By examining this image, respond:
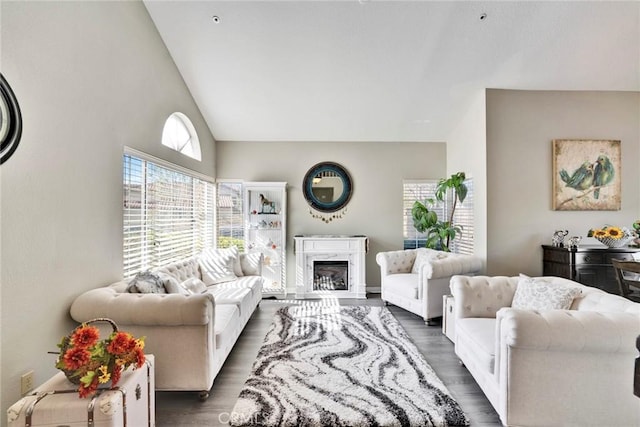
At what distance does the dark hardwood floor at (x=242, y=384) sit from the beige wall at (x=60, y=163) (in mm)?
882

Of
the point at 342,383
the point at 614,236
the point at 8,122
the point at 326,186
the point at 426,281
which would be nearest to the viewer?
the point at 8,122

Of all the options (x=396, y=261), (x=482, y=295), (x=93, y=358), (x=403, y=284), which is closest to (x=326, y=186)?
(x=396, y=261)

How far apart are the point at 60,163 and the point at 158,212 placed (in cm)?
140

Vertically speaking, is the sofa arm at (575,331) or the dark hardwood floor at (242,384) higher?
the sofa arm at (575,331)

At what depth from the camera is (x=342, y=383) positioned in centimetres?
241

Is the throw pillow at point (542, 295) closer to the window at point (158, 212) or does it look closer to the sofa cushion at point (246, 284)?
the sofa cushion at point (246, 284)

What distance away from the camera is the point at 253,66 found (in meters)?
3.68

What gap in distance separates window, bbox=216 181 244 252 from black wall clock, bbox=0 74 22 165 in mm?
3557

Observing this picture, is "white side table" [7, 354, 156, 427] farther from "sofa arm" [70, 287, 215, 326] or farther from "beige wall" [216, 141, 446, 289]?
"beige wall" [216, 141, 446, 289]

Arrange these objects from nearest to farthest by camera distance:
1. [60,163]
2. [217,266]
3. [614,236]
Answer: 1. [60,163]
2. [614,236]
3. [217,266]

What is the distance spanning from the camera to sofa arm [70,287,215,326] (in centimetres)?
208

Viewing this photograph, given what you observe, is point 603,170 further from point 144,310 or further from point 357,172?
point 144,310

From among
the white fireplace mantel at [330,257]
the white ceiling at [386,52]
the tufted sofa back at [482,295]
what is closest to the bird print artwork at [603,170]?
the white ceiling at [386,52]

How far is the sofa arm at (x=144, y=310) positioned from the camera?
2082 mm
